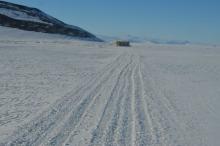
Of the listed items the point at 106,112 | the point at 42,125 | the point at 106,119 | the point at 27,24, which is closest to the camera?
the point at 42,125

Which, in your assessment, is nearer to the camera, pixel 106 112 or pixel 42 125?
pixel 42 125

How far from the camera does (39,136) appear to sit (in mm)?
7656

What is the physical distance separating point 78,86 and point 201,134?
6854mm

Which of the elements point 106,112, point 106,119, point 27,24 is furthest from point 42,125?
point 27,24

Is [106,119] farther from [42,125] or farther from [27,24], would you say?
[27,24]

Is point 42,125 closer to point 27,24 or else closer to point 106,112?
point 106,112

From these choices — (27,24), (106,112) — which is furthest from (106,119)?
(27,24)

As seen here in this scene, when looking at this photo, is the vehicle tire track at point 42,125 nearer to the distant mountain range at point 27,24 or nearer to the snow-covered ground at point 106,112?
the snow-covered ground at point 106,112

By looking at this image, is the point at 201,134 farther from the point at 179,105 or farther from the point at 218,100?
the point at 218,100

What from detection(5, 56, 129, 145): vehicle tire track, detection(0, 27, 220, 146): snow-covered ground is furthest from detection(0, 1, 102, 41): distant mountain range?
detection(5, 56, 129, 145): vehicle tire track

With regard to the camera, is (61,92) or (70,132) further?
(61,92)

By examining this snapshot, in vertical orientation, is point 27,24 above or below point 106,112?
below

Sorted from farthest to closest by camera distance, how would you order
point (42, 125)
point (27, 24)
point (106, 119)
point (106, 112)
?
point (27, 24) → point (106, 112) → point (106, 119) → point (42, 125)

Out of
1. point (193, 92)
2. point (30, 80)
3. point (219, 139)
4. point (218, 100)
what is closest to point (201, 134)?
point (219, 139)
